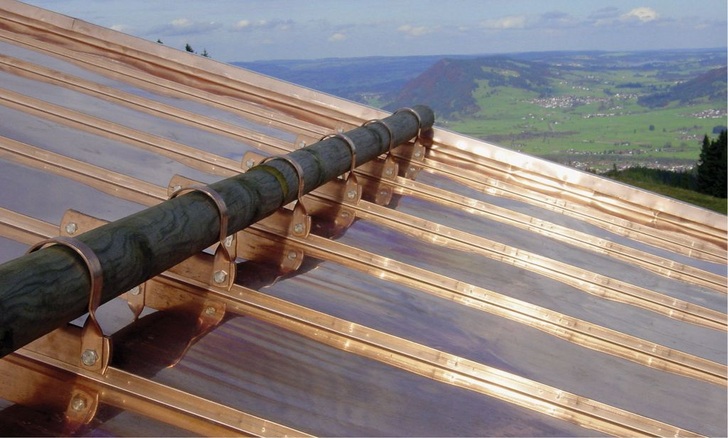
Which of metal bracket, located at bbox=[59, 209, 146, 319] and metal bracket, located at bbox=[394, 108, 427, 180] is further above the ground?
metal bracket, located at bbox=[394, 108, 427, 180]

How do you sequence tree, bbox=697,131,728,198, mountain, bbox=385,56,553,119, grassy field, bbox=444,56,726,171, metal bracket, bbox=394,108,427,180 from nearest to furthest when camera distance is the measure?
metal bracket, bbox=394,108,427,180, tree, bbox=697,131,728,198, grassy field, bbox=444,56,726,171, mountain, bbox=385,56,553,119

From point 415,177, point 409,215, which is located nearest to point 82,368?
point 409,215

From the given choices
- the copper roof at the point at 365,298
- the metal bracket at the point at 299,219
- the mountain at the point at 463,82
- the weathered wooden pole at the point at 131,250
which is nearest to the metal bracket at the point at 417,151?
the copper roof at the point at 365,298

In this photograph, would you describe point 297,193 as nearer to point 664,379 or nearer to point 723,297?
point 664,379

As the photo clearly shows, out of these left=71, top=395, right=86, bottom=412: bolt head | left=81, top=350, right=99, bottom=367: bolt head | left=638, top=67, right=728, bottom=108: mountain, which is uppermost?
left=638, top=67, right=728, bottom=108: mountain

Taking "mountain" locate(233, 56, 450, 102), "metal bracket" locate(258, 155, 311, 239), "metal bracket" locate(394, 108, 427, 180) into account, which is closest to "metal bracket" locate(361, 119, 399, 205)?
"metal bracket" locate(394, 108, 427, 180)

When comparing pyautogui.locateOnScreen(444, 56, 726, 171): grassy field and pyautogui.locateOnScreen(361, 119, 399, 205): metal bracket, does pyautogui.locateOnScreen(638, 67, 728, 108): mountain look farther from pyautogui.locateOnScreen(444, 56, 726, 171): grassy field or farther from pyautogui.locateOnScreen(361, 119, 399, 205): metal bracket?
pyautogui.locateOnScreen(361, 119, 399, 205): metal bracket

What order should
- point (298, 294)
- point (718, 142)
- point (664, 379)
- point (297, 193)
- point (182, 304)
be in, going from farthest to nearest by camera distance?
point (718, 142) → point (297, 193) → point (664, 379) → point (298, 294) → point (182, 304)

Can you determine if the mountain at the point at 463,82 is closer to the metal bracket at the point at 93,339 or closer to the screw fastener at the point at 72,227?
the screw fastener at the point at 72,227
